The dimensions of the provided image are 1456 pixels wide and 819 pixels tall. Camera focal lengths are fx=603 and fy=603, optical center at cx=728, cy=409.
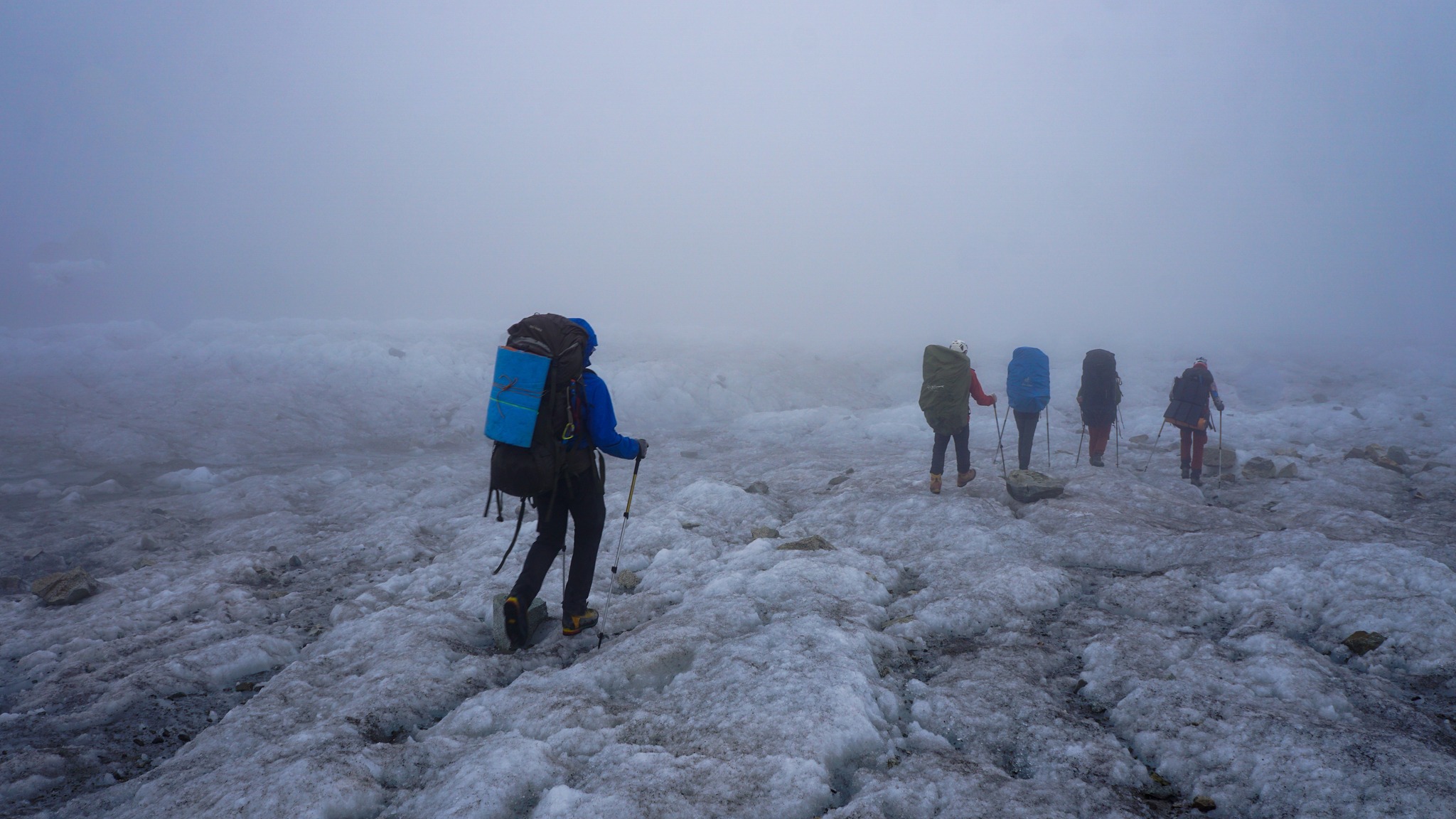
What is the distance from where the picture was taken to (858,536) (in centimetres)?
935

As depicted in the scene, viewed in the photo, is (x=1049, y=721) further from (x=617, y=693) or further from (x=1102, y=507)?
(x=1102, y=507)

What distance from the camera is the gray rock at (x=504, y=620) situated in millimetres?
5734

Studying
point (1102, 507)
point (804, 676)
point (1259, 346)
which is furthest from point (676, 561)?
point (1259, 346)

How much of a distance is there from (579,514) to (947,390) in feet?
24.3

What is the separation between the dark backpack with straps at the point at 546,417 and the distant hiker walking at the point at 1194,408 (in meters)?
13.0

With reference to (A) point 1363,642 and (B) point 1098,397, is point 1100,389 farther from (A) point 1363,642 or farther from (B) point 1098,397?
(A) point 1363,642

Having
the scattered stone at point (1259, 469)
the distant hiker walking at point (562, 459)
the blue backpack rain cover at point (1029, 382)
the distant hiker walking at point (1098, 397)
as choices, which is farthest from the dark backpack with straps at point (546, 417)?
the scattered stone at point (1259, 469)

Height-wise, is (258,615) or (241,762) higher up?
(241,762)

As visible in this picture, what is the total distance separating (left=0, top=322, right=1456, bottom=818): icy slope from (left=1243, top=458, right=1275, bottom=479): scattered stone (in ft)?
7.26

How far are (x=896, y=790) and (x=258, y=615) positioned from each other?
307 inches

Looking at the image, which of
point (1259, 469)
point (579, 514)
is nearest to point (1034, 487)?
point (1259, 469)

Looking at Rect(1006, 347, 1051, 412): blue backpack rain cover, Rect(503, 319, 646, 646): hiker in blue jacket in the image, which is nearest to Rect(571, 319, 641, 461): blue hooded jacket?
Rect(503, 319, 646, 646): hiker in blue jacket

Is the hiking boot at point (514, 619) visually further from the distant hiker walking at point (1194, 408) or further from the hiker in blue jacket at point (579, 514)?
the distant hiker walking at point (1194, 408)

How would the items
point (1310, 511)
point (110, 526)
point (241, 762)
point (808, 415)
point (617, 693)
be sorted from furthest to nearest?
→ point (808, 415) → point (110, 526) → point (1310, 511) → point (617, 693) → point (241, 762)
